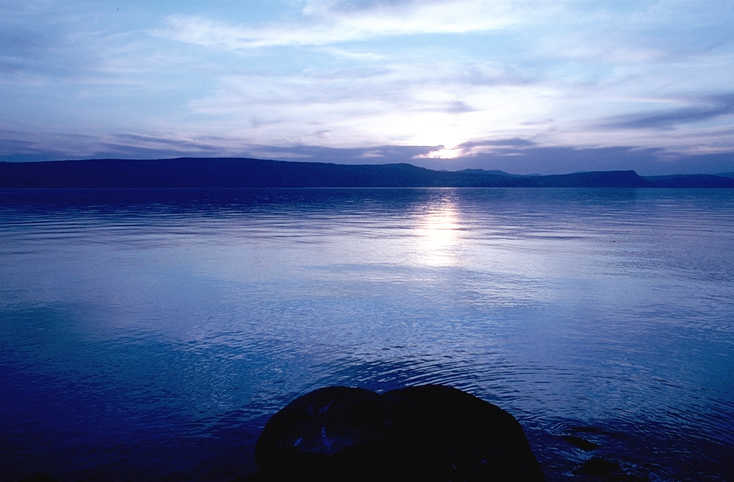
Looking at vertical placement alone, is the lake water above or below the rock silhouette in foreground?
below

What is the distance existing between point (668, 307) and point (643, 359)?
156 inches

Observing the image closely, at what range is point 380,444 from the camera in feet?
15.5

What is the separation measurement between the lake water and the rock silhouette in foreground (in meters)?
1.07

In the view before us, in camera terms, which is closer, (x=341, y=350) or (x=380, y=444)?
(x=380, y=444)

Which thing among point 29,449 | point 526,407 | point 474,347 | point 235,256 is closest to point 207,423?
point 29,449

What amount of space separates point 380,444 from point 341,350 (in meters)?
4.89

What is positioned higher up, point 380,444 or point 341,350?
point 380,444

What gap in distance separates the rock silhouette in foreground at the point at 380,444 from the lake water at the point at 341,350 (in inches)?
42.0

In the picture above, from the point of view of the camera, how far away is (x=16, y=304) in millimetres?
12609

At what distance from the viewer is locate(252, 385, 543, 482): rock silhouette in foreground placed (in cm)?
464

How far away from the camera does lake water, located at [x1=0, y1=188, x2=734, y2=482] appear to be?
6430 mm

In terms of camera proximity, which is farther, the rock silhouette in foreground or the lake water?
the lake water

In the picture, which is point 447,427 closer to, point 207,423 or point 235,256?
point 207,423

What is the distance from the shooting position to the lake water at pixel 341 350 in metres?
6.43
